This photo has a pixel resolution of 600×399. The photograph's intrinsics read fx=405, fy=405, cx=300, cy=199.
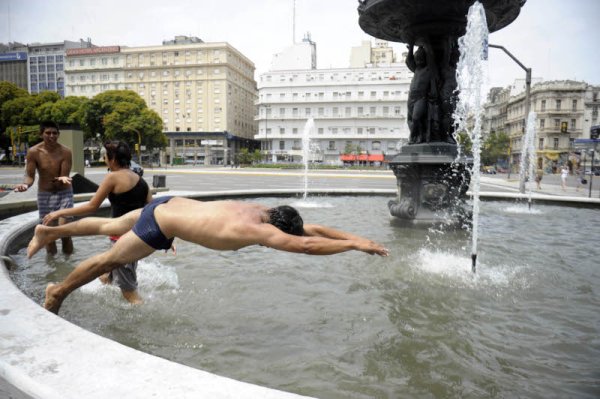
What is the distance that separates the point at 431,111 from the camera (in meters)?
8.21

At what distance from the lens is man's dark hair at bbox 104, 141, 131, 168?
13.7ft

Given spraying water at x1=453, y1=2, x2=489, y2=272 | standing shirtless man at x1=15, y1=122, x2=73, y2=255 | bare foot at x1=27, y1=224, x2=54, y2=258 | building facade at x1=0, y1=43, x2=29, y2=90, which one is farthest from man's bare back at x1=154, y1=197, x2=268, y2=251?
building facade at x1=0, y1=43, x2=29, y2=90

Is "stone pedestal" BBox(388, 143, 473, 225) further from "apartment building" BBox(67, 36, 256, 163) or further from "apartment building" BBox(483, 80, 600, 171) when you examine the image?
"apartment building" BBox(67, 36, 256, 163)

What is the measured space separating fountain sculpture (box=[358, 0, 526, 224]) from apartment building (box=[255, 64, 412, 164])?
6312cm

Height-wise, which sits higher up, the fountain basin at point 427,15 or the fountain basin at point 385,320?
the fountain basin at point 427,15

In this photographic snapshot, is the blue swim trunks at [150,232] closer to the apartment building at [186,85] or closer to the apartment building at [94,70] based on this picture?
the apartment building at [186,85]

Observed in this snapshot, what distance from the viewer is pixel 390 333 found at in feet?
10.7

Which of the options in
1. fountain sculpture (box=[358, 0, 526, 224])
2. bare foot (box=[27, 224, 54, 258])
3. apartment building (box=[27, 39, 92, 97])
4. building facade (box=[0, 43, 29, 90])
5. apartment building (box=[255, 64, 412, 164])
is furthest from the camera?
building facade (box=[0, 43, 29, 90])

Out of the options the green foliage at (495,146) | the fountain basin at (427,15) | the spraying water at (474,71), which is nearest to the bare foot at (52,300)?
the spraying water at (474,71)

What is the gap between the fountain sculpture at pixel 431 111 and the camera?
767cm

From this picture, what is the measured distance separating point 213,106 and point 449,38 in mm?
75249

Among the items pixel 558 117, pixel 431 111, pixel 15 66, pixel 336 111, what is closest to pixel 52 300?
pixel 431 111

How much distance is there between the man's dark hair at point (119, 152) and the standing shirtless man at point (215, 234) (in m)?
1.31

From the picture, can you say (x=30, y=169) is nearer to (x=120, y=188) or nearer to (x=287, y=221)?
(x=120, y=188)
